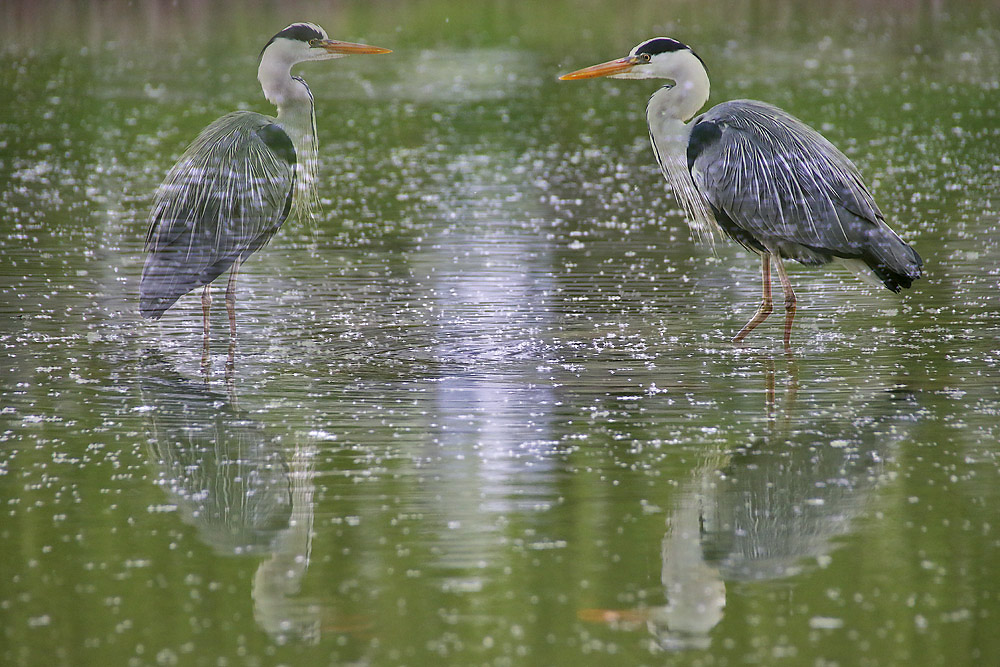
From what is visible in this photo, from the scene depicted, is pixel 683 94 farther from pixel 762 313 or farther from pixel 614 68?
pixel 762 313

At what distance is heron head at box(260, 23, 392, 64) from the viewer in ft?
28.6

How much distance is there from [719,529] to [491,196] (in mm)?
8227

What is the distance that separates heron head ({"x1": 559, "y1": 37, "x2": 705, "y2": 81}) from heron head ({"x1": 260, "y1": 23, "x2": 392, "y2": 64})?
1351 mm

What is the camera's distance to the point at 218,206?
8070 millimetres

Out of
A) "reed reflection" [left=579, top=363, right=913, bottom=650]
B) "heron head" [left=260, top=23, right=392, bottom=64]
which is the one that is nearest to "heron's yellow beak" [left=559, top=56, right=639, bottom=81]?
"heron head" [left=260, top=23, right=392, bottom=64]

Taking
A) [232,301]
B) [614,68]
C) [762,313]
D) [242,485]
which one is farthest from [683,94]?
[242,485]

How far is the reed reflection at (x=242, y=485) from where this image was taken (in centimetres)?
461

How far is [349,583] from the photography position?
4.66m

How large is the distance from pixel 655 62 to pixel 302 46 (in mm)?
2092

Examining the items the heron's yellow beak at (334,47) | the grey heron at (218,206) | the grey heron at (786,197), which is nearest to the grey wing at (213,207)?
the grey heron at (218,206)

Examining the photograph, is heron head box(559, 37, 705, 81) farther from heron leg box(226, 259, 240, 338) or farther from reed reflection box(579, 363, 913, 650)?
reed reflection box(579, 363, 913, 650)

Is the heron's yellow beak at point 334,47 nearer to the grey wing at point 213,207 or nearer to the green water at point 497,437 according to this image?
the grey wing at point 213,207

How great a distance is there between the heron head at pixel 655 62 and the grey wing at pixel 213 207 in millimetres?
1847

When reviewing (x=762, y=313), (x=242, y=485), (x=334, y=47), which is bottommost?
(x=242, y=485)
